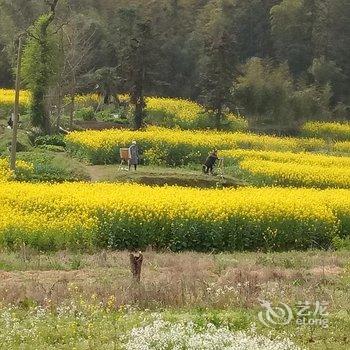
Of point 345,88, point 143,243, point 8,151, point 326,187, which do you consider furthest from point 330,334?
point 345,88

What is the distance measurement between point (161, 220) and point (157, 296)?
7214mm

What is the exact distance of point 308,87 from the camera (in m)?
54.8

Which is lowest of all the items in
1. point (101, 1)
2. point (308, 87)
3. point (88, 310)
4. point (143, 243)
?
point (143, 243)

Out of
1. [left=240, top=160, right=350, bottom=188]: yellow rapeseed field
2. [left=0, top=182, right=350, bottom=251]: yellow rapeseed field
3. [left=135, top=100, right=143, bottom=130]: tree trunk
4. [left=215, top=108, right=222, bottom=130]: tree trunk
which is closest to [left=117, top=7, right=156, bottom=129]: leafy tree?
[left=135, top=100, right=143, bottom=130]: tree trunk

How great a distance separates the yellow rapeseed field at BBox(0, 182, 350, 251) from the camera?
16547 mm

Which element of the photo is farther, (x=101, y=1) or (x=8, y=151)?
(x=101, y=1)

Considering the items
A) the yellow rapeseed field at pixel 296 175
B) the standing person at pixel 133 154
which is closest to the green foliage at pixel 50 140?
the standing person at pixel 133 154

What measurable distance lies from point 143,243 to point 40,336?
9249 millimetres

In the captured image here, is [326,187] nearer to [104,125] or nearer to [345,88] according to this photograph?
[104,125]

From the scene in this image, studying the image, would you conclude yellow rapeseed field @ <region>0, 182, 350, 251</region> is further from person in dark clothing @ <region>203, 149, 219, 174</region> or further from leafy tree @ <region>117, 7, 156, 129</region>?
leafy tree @ <region>117, 7, 156, 129</region>

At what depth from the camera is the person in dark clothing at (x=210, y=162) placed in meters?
27.6

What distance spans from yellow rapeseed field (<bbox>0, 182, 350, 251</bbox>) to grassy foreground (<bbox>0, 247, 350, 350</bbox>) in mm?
1167

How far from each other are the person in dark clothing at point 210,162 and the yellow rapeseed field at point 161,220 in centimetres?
764

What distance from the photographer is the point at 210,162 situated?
27.8 metres
